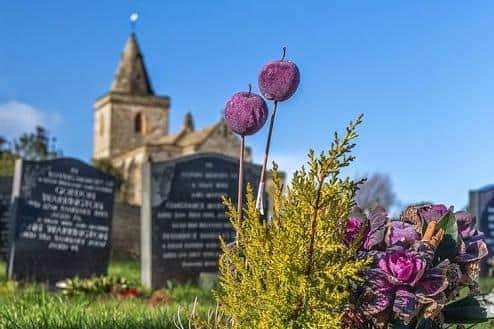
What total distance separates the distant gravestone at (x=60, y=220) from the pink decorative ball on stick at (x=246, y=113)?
321 inches

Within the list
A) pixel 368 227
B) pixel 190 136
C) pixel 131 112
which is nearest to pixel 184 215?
pixel 368 227

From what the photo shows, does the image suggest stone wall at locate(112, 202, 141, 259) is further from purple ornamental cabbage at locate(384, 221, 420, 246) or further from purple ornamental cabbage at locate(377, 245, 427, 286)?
purple ornamental cabbage at locate(377, 245, 427, 286)

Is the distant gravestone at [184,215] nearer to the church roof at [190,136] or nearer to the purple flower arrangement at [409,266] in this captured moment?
the purple flower arrangement at [409,266]

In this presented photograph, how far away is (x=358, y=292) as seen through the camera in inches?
108

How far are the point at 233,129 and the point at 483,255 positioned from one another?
3.03ft

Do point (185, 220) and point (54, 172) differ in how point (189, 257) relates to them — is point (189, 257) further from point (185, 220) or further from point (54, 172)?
point (54, 172)

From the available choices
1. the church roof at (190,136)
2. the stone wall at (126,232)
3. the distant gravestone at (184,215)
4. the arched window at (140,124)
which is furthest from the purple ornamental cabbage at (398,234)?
the arched window at (140,124)

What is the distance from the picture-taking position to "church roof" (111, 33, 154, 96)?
7550cm

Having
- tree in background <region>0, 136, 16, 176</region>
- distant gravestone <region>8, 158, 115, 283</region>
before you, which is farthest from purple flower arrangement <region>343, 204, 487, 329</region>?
tree in background <region>0, 136, 16, 176</region>

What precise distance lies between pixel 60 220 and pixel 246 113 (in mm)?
8413

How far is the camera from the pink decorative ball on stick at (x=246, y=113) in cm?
299

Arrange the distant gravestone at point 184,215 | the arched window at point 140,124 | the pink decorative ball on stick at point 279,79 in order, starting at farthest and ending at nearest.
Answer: the arched window at point 140,124 < the distant gravestone at point 184,215 < the pink decorative ball on stick at point 279,79

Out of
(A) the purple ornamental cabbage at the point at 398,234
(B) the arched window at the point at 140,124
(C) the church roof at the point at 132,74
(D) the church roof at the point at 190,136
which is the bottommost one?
(A) the purple ornamental cabbage at the point at 398,234

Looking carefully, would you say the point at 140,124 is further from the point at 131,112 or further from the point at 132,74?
the point at 132,74
